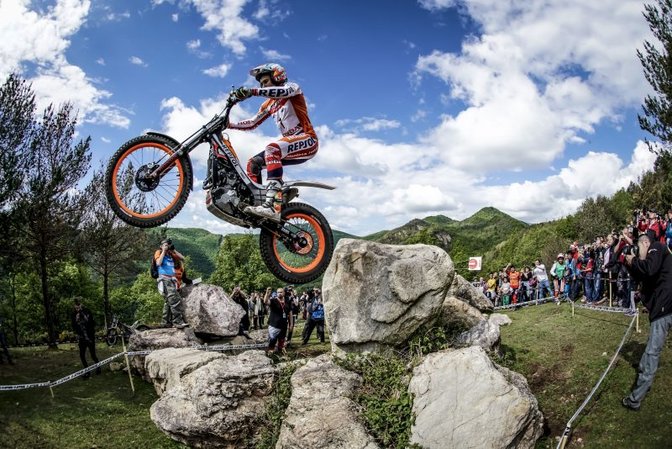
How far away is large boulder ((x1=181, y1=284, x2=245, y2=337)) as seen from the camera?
1648cm

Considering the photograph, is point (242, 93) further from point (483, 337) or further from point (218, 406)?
point (483, 337)

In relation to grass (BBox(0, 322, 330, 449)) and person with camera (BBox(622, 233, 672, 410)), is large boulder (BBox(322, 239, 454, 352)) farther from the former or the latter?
person with camera (BBox(622, 233, 672, 410))

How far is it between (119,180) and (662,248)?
10.2 m

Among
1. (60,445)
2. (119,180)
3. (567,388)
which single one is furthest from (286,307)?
(119,180)

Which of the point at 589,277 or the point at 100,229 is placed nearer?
the point at 589,277

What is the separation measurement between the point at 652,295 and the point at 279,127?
8.27 metres

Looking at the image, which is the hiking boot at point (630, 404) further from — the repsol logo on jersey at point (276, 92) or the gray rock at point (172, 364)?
the repsol logo on jersey at point (276, 92)

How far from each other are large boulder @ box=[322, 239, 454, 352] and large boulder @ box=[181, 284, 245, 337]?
6.76 metres

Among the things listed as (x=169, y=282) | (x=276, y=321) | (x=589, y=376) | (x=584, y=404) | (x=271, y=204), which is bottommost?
Result: (x=584, y=404)

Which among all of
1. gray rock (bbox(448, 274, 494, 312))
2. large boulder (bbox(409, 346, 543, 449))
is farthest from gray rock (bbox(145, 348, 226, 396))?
gray rock (bbox(448, 274, 494, 312))

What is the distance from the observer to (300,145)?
6.92 metres

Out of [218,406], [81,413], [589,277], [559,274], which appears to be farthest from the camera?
[559,274]

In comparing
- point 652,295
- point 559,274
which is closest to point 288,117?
point 652,295

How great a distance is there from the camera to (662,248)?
973cm
